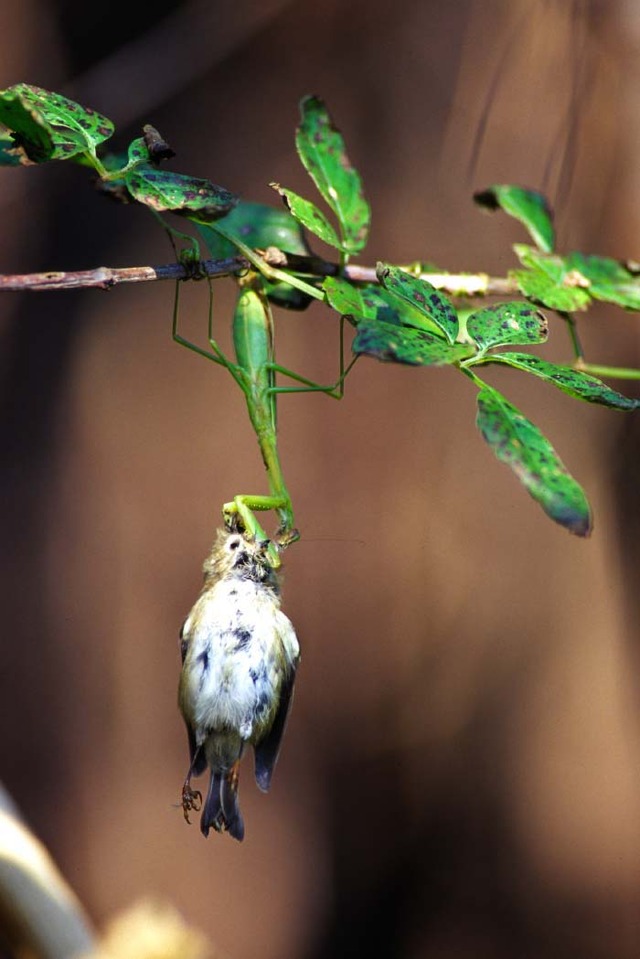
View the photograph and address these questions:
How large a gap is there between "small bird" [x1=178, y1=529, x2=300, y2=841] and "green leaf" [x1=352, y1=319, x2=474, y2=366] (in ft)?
0.66

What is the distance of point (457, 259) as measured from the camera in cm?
147

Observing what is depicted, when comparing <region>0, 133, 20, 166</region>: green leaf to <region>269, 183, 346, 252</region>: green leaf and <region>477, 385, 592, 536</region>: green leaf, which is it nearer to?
<region>269, 183, 346, 252</region>: green leaf

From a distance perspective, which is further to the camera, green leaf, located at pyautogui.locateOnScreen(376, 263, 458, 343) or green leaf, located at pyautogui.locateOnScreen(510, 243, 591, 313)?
green leaf, located at pyautogui.locateOnScreen(510, 243, 591, 313)

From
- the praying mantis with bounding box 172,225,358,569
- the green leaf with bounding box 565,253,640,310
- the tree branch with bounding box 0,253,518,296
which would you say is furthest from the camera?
the green leaf with bounding box 565,253,640,310

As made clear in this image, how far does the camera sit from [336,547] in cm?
156

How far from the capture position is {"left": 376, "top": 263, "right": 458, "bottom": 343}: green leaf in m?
0.43

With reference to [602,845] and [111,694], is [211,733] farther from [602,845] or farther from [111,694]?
[602,845]

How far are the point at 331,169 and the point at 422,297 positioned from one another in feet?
0.76

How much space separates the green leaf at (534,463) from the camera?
35 cm

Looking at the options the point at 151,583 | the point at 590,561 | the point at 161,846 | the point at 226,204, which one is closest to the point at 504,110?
the point at 590,561

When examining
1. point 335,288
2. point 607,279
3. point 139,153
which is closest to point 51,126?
point 139,153

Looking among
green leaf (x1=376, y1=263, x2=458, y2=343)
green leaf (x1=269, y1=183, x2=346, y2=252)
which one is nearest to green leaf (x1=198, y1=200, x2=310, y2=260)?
green leaf (x1=269, y1=183, x2=346, y2=252)

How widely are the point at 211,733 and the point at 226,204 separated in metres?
0.32

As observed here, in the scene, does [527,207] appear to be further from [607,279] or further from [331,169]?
[331,169]
